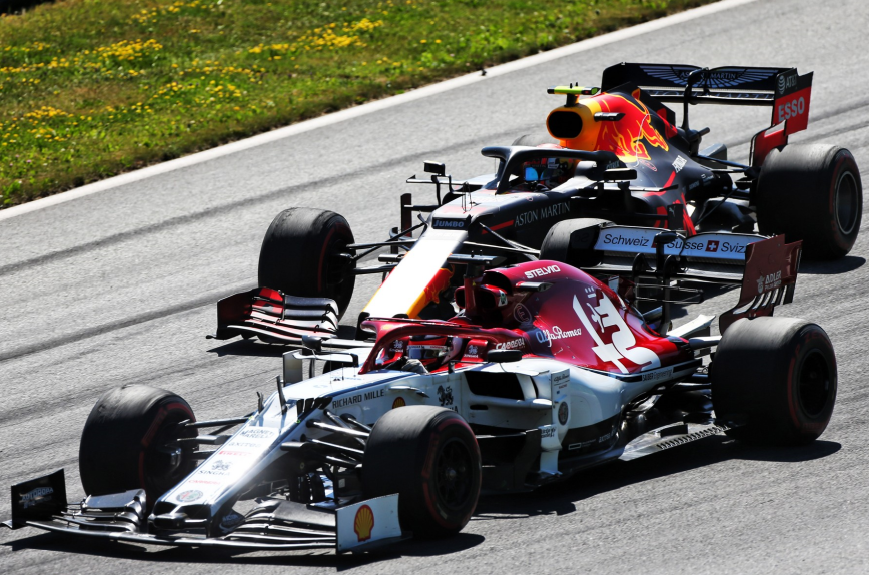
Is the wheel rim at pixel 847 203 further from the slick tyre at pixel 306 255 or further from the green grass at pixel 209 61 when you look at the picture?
the green grass at pixel 209 61

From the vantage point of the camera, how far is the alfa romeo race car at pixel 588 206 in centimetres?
1255

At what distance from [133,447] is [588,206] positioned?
6451 millimetres

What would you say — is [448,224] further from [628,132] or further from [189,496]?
[189,496]

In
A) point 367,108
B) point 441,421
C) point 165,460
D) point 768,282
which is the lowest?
Answer: point 165,460

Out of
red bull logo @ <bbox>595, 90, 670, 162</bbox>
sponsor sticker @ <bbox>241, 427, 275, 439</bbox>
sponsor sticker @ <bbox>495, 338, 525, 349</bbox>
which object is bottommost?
sponsor sticker @ <bbox>241, 427, 275, 439</bbox>

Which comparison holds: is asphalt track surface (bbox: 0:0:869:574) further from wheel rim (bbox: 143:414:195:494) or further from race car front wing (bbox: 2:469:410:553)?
wheel rim (bbox: 143:414:195:494)

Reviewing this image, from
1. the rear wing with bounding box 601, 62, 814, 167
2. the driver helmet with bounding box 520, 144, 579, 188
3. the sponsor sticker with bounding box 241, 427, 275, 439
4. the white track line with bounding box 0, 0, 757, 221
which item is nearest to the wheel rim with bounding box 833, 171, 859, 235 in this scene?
the rear wing with bounding box 601, 62, 814, 167

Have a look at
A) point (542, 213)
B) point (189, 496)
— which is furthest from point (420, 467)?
point (542, 213)

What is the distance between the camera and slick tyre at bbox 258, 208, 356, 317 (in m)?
13.3

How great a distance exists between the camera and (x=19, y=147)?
65.6 ft

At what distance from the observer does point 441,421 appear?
8.00 m

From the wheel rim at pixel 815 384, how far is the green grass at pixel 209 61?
12.1 metres

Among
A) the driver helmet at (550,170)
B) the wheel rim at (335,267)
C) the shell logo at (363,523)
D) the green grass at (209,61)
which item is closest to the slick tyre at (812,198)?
the driver helmet at (550,170)

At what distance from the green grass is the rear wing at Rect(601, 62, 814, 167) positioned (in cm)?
629
